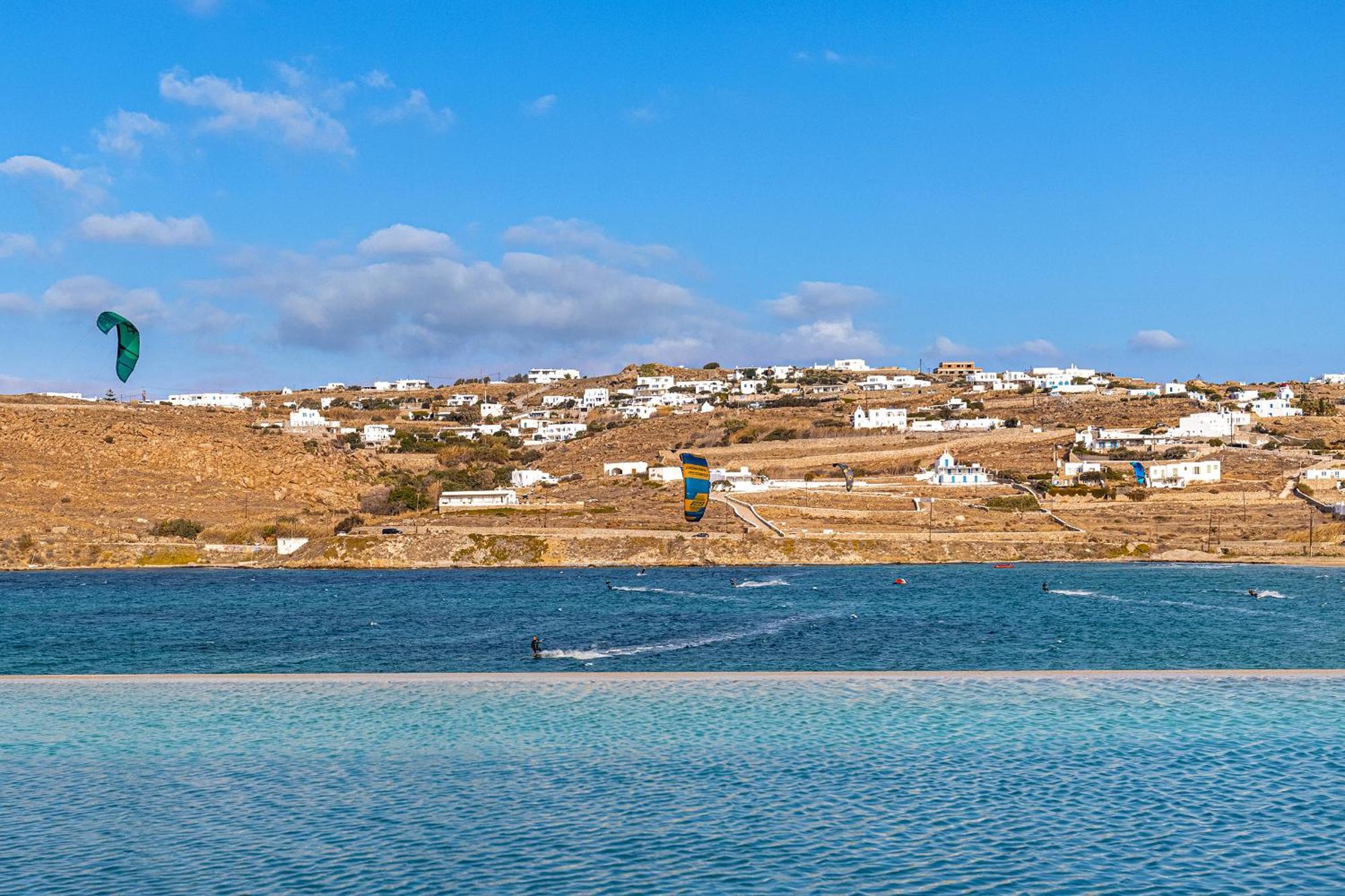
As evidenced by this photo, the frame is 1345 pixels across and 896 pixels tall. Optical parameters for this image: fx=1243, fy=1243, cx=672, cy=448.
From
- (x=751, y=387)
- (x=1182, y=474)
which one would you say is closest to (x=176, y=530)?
(x=1182, y=474)

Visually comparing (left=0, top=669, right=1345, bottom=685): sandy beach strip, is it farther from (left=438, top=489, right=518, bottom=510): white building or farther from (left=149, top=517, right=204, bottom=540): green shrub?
(left=438, top=489, right=518, bottom=510): white building

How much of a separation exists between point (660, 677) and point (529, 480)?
7239 cm

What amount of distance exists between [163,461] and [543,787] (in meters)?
80.2

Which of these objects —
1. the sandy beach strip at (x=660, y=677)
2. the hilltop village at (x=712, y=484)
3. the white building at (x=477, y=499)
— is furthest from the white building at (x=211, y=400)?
the sandy beach strip at (x=660, y=677)

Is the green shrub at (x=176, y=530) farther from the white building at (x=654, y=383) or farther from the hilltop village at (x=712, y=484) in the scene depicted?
the white building at (x=654, y=383)

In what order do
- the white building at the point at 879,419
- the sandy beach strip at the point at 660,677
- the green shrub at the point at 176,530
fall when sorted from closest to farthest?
the sandy beach strip at the point at 660,677 < the green shrub at the point at 176,530 < the white building at the point at 879,419

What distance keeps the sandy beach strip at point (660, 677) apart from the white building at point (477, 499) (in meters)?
58.6

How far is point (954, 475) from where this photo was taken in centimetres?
8169

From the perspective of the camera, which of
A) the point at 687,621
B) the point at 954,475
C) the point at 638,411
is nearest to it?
the point at 687,621

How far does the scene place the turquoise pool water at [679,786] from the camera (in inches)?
428

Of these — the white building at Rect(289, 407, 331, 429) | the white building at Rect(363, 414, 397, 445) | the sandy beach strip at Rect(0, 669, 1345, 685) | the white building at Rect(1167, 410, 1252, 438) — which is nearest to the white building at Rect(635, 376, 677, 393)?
the white building at Rect(363, 414, 397, 445)

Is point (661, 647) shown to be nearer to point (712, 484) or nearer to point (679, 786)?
point (679, 786)

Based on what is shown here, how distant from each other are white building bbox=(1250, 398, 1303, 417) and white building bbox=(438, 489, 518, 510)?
6751cm

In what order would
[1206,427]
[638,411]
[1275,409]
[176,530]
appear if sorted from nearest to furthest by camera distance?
[176,530] → [1206,427] → [1275,409] → [638,411]
